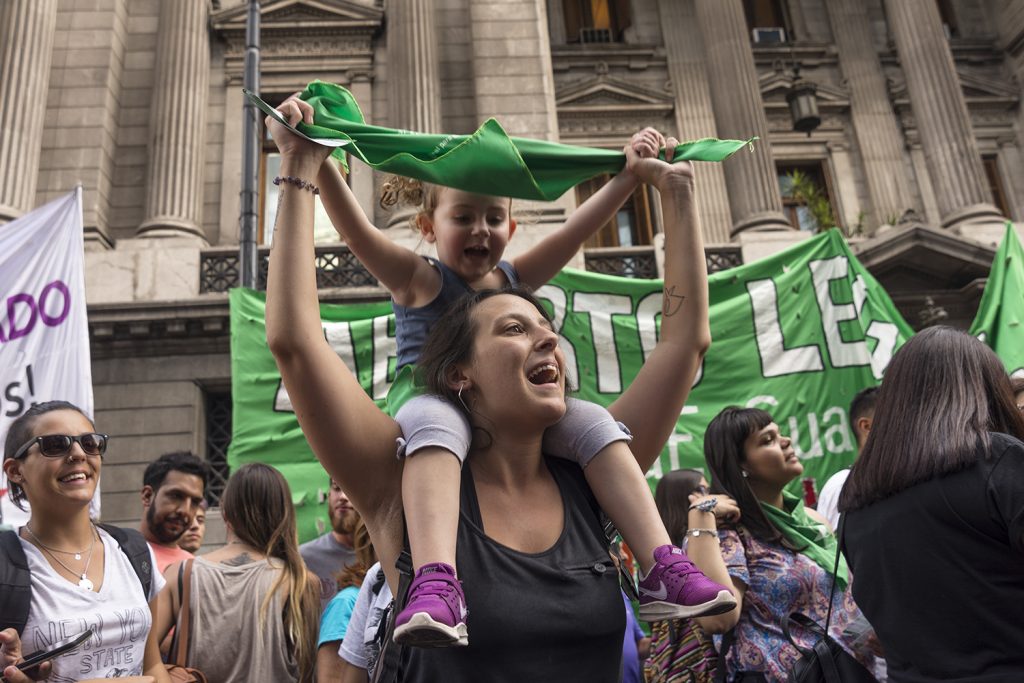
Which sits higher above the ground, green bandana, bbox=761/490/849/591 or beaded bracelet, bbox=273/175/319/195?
beaded bracelet, bbox=273/175/319/195

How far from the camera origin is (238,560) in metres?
4.33

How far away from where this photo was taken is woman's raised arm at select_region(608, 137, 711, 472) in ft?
7.56

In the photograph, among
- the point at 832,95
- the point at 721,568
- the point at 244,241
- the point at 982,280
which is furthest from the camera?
the point at 832,95

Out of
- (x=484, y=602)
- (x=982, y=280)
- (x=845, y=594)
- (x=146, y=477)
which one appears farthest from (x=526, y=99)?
(x=484, y=602)

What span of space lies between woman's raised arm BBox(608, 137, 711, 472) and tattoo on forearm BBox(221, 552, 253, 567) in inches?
103

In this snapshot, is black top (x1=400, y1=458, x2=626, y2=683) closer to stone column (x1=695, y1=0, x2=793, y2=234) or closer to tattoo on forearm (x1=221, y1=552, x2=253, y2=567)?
tattoo on forearm (x1=221, y1=552, x2=253, y2=567)

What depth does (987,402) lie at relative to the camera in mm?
2797

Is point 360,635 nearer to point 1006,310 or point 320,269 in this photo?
point 1006,310

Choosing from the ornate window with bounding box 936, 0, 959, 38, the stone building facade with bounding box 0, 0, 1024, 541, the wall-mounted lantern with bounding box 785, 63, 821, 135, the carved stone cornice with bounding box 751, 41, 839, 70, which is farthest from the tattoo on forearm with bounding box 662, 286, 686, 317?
the ornate window with bounding box 936, 0, 959, 38

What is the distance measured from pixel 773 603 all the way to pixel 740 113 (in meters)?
17.2

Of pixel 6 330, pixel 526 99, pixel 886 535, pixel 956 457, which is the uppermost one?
pixel 526 99

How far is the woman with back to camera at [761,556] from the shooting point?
3678 mm

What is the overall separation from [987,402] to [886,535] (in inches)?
20.3

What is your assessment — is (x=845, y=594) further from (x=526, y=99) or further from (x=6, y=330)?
(x=526, y=99)
